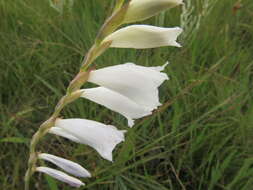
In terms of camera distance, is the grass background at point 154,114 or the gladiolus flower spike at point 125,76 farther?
the grass background at point 154,114

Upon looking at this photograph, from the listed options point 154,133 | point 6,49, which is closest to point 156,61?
point 154,133

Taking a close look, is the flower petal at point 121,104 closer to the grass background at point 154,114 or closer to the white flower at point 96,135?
the white flower at point 96,135

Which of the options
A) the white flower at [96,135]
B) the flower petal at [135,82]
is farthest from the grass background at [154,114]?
the flower petal at [135,82]

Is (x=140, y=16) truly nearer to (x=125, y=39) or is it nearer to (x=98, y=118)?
(x=125, y=39)

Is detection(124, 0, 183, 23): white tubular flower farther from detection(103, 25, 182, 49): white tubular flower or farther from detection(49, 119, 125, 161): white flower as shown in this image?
detection(49, 119, 125, 161): white flower

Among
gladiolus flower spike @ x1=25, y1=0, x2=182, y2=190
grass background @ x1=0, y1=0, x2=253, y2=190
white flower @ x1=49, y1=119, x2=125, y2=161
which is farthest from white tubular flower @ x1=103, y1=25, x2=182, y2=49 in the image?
grass background @ x1=0, y1=0, x2=253, y2=190
